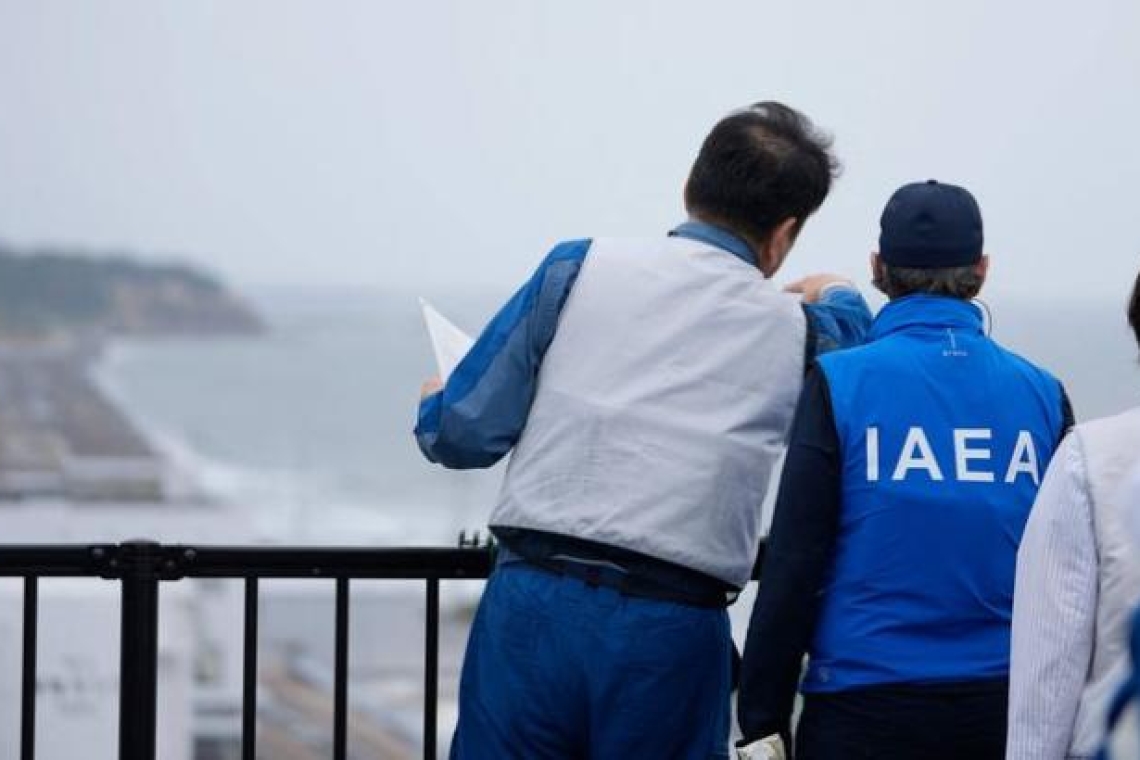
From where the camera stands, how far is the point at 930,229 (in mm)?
2324

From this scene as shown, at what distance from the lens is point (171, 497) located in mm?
62156

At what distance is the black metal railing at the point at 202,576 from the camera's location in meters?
2.98

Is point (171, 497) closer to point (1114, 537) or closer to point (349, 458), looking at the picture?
point (349, 458)

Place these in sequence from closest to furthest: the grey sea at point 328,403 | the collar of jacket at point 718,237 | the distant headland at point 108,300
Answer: the collar of jacket at point 718,237 < the grey sea at point 328,403 < the distant headland at point 108,300

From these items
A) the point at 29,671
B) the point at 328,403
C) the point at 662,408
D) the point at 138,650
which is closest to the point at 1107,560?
the point at 662,408

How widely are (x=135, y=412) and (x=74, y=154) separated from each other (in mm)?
27634

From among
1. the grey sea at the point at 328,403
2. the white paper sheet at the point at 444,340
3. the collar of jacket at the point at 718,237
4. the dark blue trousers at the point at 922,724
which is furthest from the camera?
the grey sea at the point at 328,403

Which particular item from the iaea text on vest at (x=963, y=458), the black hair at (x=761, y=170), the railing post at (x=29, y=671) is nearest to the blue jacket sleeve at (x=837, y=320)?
the black hair at (x=761, y=170)

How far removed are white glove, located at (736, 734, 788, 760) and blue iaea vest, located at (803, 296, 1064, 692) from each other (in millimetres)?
77

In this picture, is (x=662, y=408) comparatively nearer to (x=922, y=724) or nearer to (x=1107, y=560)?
(x=922, y=724)

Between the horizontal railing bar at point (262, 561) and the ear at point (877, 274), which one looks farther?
the horizontal railing bar at point (262, 561)

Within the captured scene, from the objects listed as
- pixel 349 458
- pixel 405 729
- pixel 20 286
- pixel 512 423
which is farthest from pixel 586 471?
pixel 20 286

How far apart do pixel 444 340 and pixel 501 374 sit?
22 cm

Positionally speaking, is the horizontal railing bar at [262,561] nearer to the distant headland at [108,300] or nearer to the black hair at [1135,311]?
the black hair at [1135,311]
